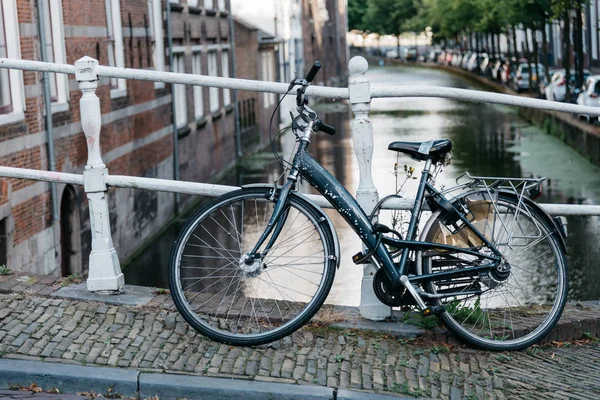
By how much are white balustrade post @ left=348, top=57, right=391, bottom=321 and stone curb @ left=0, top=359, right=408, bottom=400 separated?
93cm

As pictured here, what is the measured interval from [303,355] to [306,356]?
0.06 ft

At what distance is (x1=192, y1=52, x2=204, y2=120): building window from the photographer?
26.4 metres

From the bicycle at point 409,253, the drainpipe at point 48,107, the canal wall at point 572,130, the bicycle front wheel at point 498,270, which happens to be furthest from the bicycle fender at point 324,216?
the canal wall at point 572,130

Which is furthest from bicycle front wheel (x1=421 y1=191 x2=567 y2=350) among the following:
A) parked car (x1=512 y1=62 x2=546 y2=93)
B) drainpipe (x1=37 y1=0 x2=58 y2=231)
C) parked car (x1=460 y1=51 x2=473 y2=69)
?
parked car (x1=460 y1=51 x2=473 y2=69)

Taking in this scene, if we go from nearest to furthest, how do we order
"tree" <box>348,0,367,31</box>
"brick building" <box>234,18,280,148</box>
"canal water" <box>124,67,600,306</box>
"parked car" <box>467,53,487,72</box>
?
1. "canal water" <box>124,67,600,306</box>
2. "brick building" <box>234,18,280,148</box>
3. "parked car" <box>467,53,487,72</box>
4. "tree" <box>348,0,367,31</box>

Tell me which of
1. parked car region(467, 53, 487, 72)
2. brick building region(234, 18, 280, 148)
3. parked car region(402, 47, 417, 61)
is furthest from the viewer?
parked car region(402, 47, 417, 61)

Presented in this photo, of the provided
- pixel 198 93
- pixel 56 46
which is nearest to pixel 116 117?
pixel 56 46

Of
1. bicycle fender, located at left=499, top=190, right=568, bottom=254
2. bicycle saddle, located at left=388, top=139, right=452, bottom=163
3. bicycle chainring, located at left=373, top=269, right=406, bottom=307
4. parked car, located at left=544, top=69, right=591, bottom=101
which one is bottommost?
parked car, located at left=544, top=69, right=591, bottom=101

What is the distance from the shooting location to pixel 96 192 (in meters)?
6.02

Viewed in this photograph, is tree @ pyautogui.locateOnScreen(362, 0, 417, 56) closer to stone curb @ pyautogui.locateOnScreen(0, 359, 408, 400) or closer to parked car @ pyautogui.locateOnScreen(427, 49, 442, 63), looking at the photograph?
parked car @ pyautogui.locateOnScreen(427, 49, 442, 63)

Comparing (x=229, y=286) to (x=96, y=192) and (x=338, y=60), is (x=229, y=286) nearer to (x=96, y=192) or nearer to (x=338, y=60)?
(x=96, y=192)

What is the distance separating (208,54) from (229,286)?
24.1 metres

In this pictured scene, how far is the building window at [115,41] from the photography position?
18.6 meters

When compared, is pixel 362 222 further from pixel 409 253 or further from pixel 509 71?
pixel 509 71
